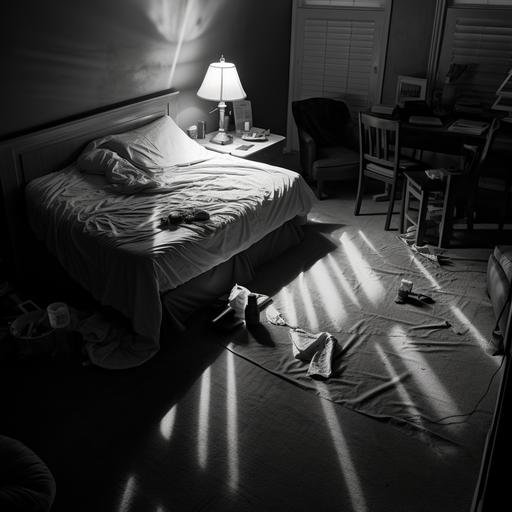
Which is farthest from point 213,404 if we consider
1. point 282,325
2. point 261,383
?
point 282,325

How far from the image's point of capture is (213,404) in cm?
280

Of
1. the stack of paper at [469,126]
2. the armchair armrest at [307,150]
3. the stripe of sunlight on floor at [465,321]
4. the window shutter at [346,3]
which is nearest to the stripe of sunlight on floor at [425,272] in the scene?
the stripe of sunlight on floor at [465,321]

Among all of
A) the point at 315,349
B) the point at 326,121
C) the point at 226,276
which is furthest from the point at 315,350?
the point at 326,121

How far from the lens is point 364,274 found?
396 cm

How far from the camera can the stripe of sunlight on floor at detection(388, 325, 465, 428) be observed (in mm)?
2791

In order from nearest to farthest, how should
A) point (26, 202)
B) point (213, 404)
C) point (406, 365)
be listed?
point (213, 404)
point (406, 365)
point (26, 202)

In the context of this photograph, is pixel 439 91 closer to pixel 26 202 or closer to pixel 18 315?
pixel 26 202

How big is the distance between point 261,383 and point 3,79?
2.25m

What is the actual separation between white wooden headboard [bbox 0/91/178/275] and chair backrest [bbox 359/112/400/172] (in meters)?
1.83

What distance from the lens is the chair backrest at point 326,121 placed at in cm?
529

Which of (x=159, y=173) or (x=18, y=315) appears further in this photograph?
(x=159, y=173)

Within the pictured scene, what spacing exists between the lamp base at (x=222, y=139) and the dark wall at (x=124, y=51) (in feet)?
0.90

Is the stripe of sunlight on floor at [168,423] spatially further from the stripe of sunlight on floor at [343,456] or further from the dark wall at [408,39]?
the dark wall at [408,39]

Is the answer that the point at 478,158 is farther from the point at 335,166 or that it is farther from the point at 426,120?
the point at 335,166
